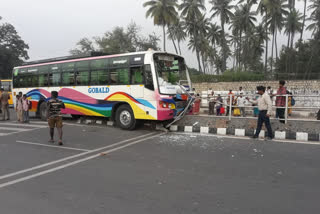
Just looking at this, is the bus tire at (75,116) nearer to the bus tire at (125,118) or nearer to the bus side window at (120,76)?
the bus tire at (125,118)

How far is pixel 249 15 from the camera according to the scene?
44219mm

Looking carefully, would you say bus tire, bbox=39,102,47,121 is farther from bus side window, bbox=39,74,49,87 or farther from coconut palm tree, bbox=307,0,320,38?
coconut palm tree, bbox=307,0,320,38

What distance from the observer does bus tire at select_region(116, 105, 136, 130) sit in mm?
9586

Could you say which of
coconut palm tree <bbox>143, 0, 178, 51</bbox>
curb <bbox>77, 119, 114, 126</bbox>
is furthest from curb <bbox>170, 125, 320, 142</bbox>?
coconut palm tree <bbox>143, 0, 178, 51</bbox>

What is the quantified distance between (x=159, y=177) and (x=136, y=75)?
5497 millimetres

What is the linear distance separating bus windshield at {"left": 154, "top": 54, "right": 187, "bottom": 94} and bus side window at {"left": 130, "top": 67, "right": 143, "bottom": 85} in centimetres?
68

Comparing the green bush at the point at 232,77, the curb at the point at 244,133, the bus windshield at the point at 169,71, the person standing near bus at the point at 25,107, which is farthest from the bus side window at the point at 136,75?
the green bush at the point at 232,77

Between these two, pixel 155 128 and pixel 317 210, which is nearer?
pixel 317 210

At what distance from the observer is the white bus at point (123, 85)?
892 centimetres

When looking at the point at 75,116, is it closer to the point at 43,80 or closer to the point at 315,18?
the point at 43,80

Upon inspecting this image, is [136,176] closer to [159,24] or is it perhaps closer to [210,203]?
[210,203]

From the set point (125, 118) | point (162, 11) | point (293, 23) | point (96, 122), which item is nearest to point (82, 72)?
point (96, 122)

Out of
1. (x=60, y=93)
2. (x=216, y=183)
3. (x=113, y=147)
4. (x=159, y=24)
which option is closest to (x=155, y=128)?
(x=113, y=147)

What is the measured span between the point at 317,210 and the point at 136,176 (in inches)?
113
